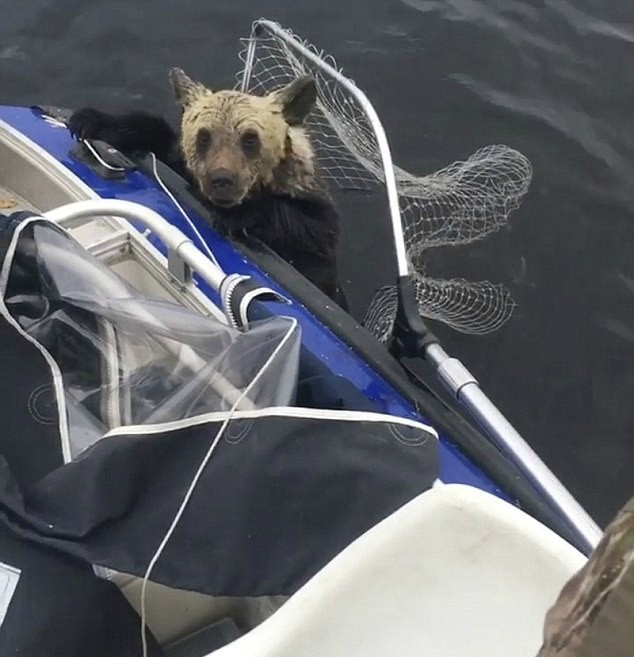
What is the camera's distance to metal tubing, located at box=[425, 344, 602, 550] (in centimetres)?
219

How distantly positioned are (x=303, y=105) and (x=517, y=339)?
4.59ft

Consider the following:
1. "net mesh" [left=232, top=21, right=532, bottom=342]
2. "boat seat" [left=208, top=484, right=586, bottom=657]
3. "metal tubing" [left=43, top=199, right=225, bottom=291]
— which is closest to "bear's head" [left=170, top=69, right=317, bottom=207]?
"net mesh" [left=232, top=21, right=532, bottom=342]

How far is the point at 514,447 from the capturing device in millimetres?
2320

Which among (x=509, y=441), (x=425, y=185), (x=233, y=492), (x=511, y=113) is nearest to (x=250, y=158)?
(x=425, y=185)

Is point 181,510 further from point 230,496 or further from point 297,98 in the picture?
point 297,98

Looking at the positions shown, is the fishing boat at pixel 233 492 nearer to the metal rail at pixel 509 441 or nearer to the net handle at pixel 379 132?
the metal rail at pixel 509 441

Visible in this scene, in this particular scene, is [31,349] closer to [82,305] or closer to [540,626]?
[82,305]

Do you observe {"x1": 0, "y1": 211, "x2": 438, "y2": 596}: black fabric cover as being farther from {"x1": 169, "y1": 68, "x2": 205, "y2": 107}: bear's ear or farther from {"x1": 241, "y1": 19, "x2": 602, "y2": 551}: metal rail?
{"x1": 169, "y1": 68, "x2": 205, "y2": 107}: bear's ear

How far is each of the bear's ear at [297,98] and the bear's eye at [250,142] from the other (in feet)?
0.61

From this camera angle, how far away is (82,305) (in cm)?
213

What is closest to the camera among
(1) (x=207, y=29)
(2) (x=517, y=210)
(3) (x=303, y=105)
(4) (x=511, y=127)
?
(3) (x=303, y=105)

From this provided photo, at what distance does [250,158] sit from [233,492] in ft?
5.96

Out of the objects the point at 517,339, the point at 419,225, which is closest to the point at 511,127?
the point at 419,225

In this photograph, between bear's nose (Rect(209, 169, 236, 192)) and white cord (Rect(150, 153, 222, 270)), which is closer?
white cord (Rect(150, 153, 222, 270))
